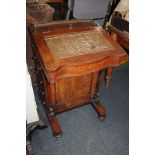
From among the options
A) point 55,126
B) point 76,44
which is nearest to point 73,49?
point 76,44

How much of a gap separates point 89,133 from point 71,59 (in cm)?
85

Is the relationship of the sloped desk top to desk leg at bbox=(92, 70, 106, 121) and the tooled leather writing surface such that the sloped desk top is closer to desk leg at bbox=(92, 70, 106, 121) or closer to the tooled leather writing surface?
the tooled leather writing surface

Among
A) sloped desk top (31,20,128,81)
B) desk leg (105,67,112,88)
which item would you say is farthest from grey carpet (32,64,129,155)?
sloped desk top (31,20,128,81)

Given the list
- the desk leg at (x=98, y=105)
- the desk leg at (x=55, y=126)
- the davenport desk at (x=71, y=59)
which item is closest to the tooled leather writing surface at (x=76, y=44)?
the davenport desk at (x=71, y=59)

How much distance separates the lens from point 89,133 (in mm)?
1717

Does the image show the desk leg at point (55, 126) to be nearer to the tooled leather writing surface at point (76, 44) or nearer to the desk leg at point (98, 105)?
the desk leg at point (98, 105)

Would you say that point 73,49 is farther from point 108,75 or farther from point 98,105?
point 108,75

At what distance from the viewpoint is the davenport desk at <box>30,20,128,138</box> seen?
114 cm

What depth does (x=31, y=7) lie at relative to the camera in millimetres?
1724

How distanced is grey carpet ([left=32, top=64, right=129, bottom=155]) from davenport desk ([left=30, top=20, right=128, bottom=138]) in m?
0.09

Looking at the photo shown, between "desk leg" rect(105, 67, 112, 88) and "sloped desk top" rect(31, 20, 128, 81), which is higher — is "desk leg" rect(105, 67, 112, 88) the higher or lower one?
the lower one
